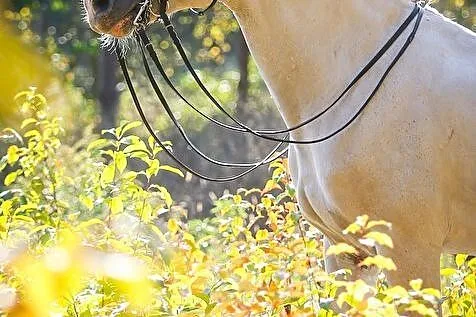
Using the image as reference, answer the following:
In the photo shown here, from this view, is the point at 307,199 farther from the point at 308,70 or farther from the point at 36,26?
the point at 36,26

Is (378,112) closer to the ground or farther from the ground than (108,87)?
closer to the ground

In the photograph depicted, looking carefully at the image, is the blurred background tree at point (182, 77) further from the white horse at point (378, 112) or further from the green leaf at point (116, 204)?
the white horse at point (378, 112)

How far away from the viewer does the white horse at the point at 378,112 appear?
312 centimetres

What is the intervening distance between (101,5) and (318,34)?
0.77 metres

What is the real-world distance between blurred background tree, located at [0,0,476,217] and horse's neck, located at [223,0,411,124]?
20.8 ft

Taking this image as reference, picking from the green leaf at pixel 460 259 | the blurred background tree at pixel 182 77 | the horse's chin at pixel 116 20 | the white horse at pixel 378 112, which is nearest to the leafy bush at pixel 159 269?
the green leaf at pixel 460 259

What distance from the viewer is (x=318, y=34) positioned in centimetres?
333

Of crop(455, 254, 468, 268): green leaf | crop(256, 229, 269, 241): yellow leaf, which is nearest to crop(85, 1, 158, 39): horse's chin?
crop(256, 229, 269, 241): yellow leaf

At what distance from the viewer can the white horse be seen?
10.2 ft

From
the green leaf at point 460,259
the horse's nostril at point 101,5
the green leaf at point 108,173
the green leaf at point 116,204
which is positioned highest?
the horse's nostril at point 101,5

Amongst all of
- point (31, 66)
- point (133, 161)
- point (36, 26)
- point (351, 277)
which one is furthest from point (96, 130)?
point (31, 66)

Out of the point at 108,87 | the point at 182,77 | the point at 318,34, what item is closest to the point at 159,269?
the point at 318,34

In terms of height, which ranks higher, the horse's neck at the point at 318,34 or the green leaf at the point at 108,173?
the horse's neck at the point at 318,34

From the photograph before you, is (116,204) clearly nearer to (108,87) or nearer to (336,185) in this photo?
(336,185)
